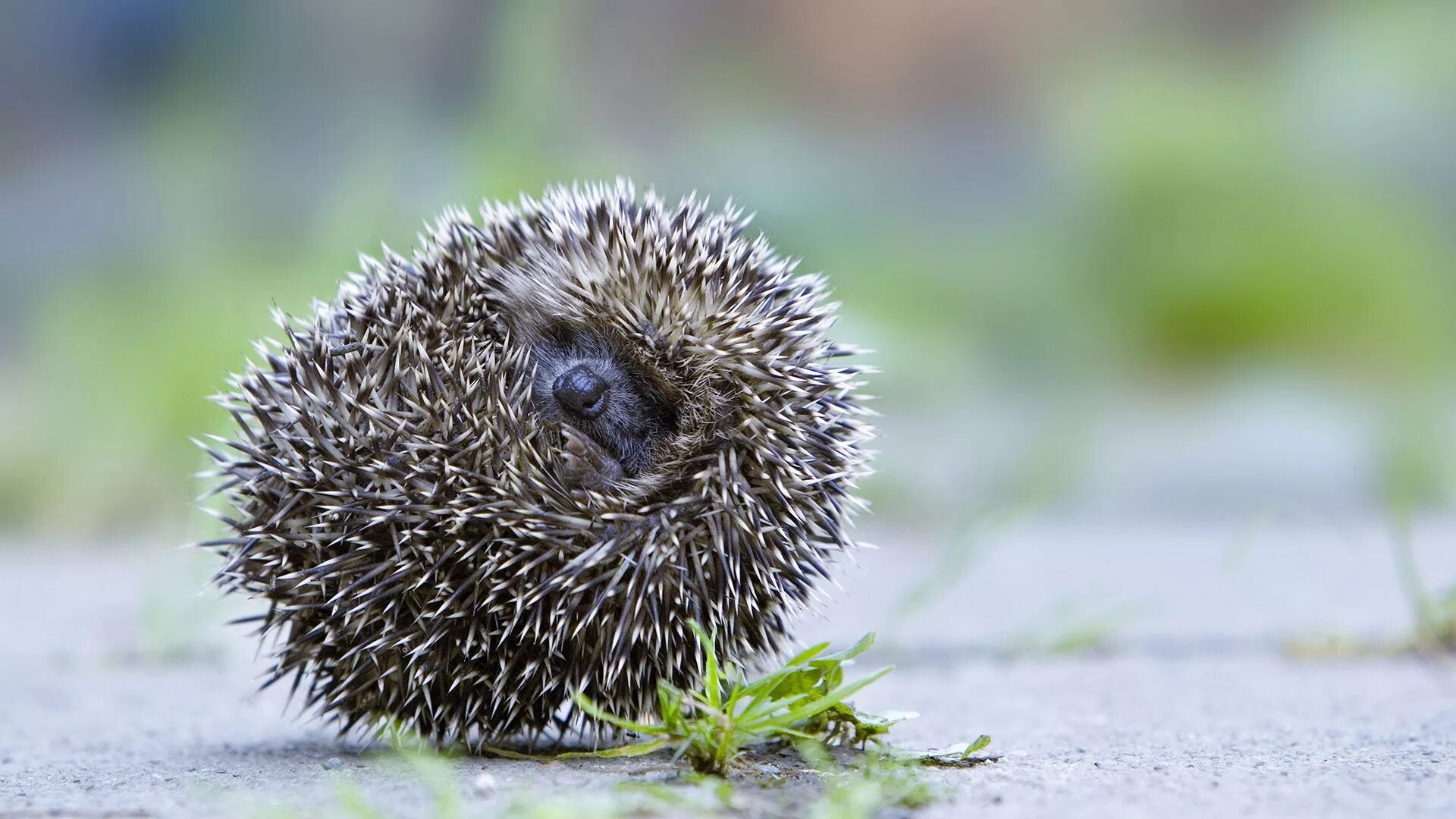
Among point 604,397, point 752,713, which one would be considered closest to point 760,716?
point 752,713

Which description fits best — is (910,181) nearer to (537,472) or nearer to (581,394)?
(581,394)

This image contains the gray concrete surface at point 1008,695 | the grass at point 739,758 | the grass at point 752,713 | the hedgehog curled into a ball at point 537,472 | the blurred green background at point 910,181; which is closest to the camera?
the grass at point 739,758

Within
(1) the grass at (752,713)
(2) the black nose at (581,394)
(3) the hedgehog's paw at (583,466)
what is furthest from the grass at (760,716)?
(2) the black nose at (581,394)

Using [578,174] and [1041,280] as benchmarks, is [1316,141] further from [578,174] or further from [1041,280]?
[578,174]

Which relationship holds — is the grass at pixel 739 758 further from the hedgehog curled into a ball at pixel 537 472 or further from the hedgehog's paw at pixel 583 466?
the hedgehog's paw at pixel 583 466

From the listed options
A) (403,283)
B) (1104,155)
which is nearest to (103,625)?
(403,283)

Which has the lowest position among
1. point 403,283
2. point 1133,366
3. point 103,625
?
point 103,625
